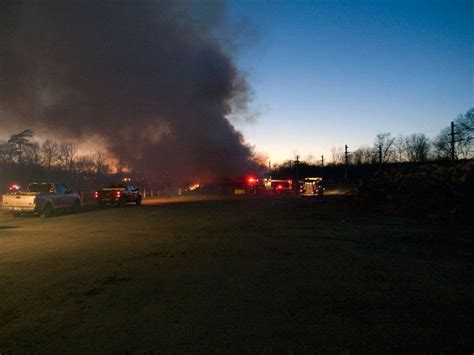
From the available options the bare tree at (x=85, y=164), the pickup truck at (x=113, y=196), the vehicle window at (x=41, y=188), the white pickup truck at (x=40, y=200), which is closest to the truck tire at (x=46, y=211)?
the white pickup truck at (x=40, y=200)

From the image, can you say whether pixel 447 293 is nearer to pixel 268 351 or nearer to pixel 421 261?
pixel 421 261

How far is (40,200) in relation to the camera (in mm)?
18219

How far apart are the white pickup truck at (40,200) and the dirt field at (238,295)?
8.25 m

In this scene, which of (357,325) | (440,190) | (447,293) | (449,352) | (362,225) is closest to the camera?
(449,352)

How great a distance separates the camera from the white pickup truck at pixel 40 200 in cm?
1794

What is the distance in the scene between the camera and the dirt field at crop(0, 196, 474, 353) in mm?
3840

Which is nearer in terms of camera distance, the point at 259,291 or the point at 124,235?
the point at 259,291

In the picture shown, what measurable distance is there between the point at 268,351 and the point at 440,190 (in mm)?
16377

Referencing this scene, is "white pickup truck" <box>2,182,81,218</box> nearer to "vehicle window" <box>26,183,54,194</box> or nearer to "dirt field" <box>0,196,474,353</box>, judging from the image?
"vehicle window" <box>26,183,54,194</box>

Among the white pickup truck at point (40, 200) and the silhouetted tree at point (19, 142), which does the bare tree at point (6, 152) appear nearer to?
the silhouetted tree at point (19, 142)

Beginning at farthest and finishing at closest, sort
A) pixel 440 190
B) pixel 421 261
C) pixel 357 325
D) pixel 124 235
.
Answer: pixel 440 190, pixel 124 235, pixel 421 261, pixel 357 325

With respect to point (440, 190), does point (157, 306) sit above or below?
below

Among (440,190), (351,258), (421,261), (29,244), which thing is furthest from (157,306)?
(440,190)

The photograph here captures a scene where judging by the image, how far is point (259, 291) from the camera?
5.47m
